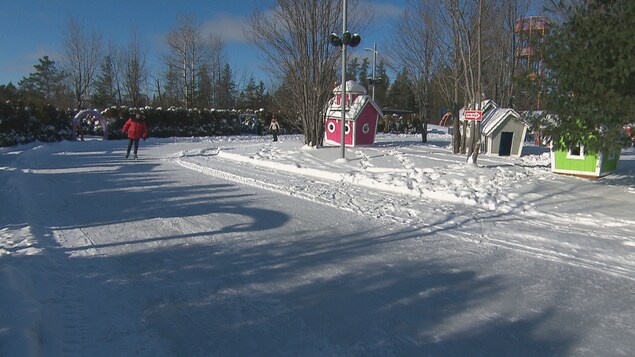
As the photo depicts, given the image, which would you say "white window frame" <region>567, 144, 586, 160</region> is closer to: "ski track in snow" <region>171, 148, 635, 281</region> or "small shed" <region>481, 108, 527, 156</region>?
"ski track in snow" <region>171, 148, 635, 281</region>

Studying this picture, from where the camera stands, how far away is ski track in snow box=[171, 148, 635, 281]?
5.45 m

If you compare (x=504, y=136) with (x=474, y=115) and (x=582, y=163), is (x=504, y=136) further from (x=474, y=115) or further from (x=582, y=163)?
(x=582, y=163)

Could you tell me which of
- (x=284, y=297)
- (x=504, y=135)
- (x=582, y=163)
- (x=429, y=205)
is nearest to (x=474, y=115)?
(x=582, y=163)

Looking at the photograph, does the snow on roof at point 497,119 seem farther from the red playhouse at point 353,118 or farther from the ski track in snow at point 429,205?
the ski track in snow at point 429,205

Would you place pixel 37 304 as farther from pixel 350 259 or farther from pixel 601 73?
pixel 601 73

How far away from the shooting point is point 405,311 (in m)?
3.76

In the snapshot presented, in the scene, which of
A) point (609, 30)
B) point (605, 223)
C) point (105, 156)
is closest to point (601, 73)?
point (609, 30)

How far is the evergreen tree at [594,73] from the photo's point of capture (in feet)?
22.7

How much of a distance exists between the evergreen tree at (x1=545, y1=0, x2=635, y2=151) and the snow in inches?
60.7

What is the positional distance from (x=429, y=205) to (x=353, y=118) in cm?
1433

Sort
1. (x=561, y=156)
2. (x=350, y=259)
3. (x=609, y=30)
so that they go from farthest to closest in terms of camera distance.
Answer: (x=561, y=156), (x=609, y=30), (x=350, y=259)

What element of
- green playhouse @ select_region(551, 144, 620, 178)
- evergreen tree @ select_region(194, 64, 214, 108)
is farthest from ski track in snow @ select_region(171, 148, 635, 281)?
evergreen tree @ select_region(194, 64, 214, 108)

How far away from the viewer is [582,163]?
1194 cm

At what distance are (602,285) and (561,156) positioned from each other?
29.4ft
